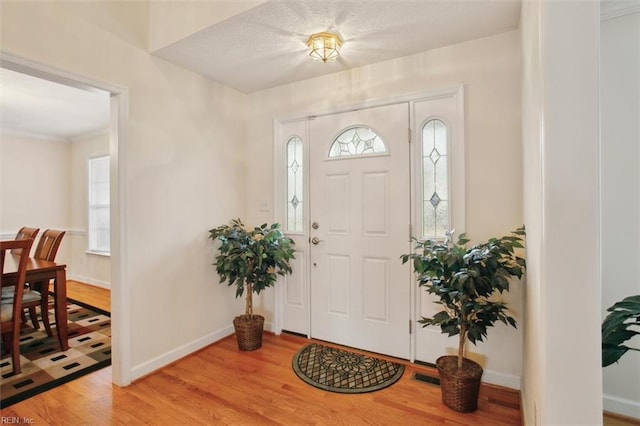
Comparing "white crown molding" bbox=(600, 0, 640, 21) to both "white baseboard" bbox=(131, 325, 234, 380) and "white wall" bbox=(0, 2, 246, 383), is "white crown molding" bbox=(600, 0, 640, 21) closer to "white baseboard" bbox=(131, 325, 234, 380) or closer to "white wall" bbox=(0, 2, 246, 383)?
"white wall" bbox=(0, 2, 246, 383)

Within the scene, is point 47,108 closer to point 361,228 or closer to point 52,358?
point 52,358

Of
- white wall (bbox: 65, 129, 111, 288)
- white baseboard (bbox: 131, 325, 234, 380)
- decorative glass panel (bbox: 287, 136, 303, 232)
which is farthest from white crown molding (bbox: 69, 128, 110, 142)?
white baseboard (bbox: 131, 325, 234, 380)

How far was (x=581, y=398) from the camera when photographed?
983mm

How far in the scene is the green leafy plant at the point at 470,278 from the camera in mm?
1819

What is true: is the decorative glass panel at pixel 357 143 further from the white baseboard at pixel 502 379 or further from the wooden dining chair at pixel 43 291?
the wooden dining chair at pixel 43 291

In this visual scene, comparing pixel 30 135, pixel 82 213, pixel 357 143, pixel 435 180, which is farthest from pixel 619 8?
pixel 30 135

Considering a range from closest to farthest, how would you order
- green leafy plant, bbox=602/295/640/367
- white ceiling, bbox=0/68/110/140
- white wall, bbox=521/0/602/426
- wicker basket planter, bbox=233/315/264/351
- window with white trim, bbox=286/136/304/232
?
white wall, bbox=521/0/602/426 → green leafy plant, bbox=602/295/640/367 → wicker basket planter, bbox=233/315/264/351 → window with white trim, bbox=286/136/304/232 → white ceiling, bbox=0/68/110/140

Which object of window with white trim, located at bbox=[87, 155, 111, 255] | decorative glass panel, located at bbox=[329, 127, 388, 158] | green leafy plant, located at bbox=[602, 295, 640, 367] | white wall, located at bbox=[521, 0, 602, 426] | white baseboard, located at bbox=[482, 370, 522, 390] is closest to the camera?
white wall, located at bbox=[521, 0, 602, 426]

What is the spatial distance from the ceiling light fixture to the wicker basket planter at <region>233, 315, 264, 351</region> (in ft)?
7.22

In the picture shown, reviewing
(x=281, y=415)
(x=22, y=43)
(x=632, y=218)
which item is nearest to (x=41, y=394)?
(x=281, y=415)

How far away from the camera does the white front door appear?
2529 millimetres

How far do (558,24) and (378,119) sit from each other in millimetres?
1636

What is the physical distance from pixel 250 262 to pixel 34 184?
15.9 feet

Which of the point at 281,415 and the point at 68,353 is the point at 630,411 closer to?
the point at 281,415
